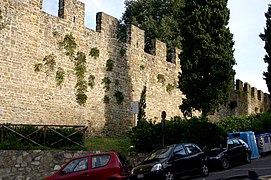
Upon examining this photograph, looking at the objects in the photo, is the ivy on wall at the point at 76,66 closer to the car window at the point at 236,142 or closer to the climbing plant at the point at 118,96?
the climbing plant at the point at 118,96

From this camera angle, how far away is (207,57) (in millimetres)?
23641

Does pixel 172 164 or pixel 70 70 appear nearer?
pixel 172 164

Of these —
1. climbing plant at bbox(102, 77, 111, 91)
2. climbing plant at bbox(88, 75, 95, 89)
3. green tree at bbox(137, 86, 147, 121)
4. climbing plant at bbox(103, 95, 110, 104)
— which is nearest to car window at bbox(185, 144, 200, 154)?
climbing plant at bbox(88, 75, 95, 89)

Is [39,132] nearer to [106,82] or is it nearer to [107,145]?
[107,145]

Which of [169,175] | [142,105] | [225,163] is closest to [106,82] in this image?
[142,105]

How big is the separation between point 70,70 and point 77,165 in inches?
403

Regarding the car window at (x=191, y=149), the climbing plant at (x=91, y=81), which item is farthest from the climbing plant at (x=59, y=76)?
the car window at (x=191, y=149)

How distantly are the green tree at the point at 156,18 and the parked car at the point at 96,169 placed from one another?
80.9 feet

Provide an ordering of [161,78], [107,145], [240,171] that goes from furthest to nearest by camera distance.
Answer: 1. [161,78]
2. [107,145]
3. [240,171]

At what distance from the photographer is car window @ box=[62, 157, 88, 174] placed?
41.9ft

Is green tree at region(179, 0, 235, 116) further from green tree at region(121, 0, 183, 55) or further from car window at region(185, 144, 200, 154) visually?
green tree at region(121, 0, 183, 55)

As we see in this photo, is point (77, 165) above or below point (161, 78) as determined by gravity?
below

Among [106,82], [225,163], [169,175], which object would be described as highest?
[106,82]

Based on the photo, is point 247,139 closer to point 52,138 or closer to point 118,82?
point 118,82
